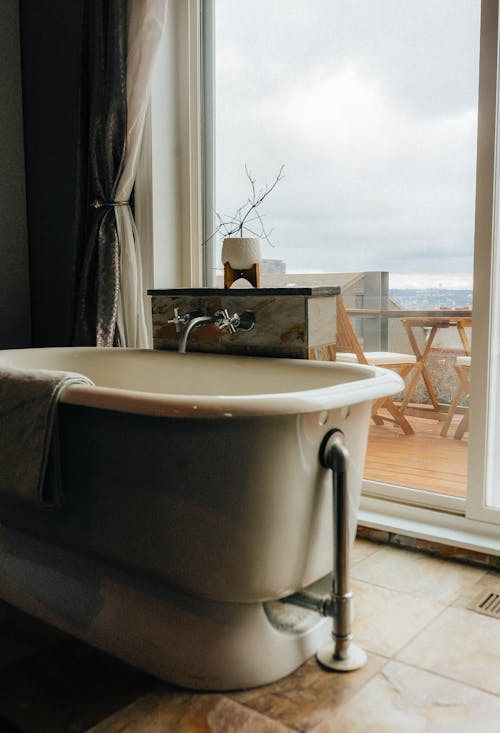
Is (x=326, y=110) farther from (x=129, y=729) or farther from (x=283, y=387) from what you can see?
(x=129, y=729)

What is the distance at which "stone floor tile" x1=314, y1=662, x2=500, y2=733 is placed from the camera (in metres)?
1.34

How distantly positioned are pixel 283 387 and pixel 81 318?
1.14 meters

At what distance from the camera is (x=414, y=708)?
4.60 ft

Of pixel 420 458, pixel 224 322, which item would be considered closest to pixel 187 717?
pixel 224 322

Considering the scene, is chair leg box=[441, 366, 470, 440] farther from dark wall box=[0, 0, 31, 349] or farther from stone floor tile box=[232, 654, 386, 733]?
dark wall box=[0, 0, 31, 349]

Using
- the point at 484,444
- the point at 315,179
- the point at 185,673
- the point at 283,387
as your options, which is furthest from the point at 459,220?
the point at 185,673

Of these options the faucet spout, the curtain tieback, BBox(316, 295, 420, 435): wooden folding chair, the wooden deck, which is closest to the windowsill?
the wooden deck

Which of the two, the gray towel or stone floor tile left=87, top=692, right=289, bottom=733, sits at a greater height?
the gray towel

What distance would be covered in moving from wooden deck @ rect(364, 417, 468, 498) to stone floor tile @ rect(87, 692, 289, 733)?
131cm

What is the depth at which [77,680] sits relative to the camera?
1.51 m

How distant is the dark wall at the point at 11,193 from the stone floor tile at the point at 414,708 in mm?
2518

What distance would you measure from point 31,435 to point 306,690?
0.82 m

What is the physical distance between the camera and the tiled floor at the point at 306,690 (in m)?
1.35

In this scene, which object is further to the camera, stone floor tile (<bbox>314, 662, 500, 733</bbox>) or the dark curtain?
the dark curtain
